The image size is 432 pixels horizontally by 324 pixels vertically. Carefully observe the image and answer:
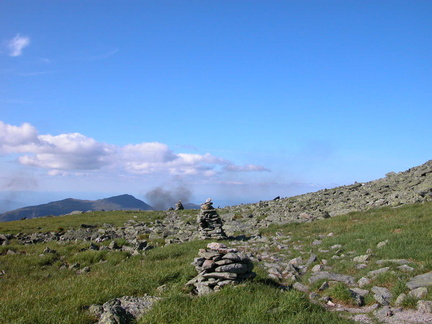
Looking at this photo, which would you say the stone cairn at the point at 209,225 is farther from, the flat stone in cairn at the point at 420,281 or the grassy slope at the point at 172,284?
the flat stone in cairn at the point at 420,281

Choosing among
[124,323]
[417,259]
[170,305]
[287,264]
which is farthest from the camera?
[287,264]

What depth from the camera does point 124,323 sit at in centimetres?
848

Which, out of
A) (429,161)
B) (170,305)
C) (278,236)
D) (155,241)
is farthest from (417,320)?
(429,161)

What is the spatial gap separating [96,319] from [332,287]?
27.8 feet

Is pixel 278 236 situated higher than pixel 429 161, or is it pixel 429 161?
pixel 429 161

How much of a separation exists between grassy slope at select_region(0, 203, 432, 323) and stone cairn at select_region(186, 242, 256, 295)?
1.90 ft

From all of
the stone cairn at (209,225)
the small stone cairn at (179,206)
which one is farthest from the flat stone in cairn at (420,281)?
the small stone cairn at (179,206)

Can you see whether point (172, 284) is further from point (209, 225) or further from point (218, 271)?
point (209, 225)

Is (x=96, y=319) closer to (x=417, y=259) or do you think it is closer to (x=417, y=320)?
(x=417, y=320)

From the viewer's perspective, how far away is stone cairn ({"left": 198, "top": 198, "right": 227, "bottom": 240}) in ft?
85.4

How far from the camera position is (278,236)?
24828 millimetres

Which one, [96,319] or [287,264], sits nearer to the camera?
[96,319]

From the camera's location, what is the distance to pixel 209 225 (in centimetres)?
2705

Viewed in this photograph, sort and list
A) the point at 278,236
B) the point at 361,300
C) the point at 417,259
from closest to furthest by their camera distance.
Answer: the point at 361,300, the point at 417,259, the point at 278,236
